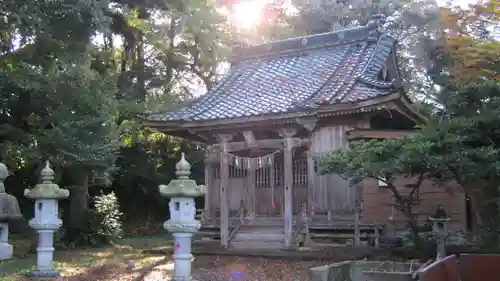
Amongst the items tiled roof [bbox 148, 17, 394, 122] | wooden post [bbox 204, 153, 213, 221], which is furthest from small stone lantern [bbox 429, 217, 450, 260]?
wooden post [bbox 204, 153, 213, 221]

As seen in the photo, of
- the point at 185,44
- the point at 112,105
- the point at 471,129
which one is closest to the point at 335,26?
the point at 185,44

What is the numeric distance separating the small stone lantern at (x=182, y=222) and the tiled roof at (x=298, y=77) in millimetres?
4816

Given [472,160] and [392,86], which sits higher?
[392,86]

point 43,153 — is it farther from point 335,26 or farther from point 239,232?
point 335,26

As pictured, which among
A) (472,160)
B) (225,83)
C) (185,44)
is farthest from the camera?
(185,44)

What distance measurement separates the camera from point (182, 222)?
9773mm

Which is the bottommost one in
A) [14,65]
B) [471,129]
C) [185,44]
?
[471,129]

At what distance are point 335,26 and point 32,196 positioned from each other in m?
22.6

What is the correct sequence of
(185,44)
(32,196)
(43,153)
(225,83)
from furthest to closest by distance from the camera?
(185,44) < (225,83) < (43,153) < (32,196)

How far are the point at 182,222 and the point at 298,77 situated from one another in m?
8.38

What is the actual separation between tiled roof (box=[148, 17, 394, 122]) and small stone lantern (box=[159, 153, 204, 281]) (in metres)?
4.82

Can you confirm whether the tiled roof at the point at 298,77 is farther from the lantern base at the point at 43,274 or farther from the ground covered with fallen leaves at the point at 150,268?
the lantern base at the point at 43,274

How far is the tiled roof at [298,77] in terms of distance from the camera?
14367 millimetres

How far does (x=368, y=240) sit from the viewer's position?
520 inches
